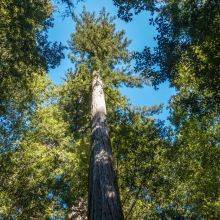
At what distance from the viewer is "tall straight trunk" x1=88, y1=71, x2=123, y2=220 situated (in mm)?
6418

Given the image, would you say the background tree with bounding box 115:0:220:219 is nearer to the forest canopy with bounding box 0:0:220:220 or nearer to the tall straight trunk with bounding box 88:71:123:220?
the forest canopy with bounding box 0:0:220:220

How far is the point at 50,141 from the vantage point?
1563 cm

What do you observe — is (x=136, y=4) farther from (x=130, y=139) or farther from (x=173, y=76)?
(x=130, y=139)

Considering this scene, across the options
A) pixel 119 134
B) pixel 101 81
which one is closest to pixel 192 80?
pixel 119 134

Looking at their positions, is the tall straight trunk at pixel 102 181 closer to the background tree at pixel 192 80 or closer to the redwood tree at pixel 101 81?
the redwood tree at pixel 101 81

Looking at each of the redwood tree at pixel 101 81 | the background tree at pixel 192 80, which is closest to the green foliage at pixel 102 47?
the redwood tree at pixel 101 81

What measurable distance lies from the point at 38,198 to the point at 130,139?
4138 mm

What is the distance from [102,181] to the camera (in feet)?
24.7

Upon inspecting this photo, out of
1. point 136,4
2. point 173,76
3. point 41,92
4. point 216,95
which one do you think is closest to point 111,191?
point 216,95

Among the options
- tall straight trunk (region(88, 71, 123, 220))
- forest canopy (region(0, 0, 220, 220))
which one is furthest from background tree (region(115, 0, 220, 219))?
tall straight trunk (region(88, 71, 123, 220))

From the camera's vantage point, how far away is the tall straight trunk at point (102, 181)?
6418 millimetres

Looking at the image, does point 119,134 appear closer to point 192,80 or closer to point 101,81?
point 192,80

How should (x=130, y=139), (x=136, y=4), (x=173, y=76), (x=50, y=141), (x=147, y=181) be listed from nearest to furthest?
1. (x=136, y=4)
2. (x=173, y=76)
3. (x=147, y=181)
4. (x=130, y=139)
5. (x=50, y=141)

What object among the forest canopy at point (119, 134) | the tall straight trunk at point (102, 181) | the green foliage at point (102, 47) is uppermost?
the green foliage at point (102, 47)
